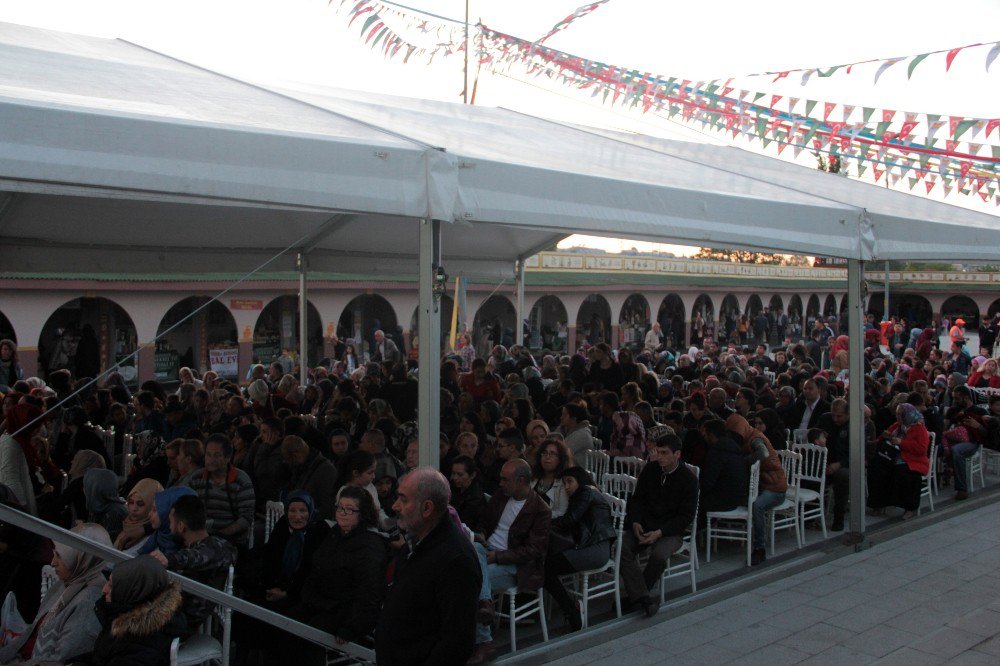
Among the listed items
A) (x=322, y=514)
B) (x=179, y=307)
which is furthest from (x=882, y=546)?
(x=179, y=307)

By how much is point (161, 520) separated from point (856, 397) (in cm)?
505

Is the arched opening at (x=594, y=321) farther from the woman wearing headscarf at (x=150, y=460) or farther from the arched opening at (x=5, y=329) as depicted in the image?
the woman wearing headscarf at (x=150, y=460)

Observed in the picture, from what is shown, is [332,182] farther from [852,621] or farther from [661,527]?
[852,621]

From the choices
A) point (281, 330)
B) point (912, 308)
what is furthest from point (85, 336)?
point (912, 308)

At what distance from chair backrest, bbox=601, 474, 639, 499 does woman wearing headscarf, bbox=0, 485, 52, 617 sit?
11.2ft

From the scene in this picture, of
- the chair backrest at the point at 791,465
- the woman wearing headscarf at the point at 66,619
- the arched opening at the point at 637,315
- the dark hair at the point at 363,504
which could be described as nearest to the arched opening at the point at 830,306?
the arched opening at the point at 637,315

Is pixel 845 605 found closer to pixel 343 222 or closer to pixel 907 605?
pixel 907 605

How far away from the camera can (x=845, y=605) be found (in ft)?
17.7

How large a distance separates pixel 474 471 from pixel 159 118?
2.68 m

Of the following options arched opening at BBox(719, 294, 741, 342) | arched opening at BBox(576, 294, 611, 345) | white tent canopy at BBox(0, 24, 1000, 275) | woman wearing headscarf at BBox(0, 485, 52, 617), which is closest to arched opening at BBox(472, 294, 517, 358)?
arched opening at BBox(576, 294, 611, 345)

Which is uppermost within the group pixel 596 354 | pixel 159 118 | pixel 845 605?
pixel 159 118

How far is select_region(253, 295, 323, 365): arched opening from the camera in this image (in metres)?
22.3

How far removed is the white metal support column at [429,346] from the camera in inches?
163

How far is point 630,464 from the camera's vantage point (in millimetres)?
6340
